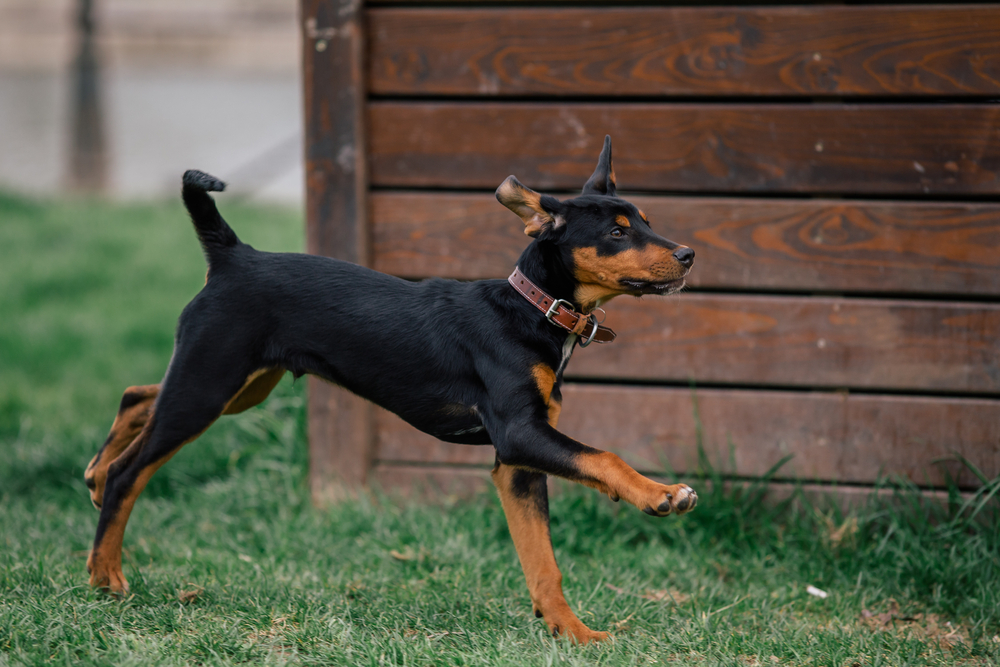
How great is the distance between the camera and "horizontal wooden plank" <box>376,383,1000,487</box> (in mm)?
3990

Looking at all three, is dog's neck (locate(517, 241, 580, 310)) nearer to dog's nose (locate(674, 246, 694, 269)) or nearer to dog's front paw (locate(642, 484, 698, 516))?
dog's nose (locate(674, 246, 694, 269))

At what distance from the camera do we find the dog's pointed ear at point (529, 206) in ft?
9.30

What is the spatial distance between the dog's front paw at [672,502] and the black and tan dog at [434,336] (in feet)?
1.45

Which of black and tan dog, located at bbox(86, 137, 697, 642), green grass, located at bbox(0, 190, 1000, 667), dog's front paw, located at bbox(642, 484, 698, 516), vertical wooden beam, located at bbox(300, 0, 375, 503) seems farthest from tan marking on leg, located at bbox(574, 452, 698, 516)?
vertical wooden beam, located at bbox(300, 0, 375, 503)

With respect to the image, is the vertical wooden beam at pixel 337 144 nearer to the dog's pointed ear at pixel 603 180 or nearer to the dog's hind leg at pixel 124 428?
the dog's hind leg at pixel 124 428

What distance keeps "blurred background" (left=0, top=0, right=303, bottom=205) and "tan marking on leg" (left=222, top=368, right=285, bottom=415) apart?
26.5ft

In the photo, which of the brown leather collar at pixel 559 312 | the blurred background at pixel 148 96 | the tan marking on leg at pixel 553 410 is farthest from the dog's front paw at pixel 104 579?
the blurred background at pixel 148 96

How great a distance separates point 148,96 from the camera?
67.0 ft

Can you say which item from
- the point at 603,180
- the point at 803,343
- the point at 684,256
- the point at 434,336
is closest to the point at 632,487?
the point at 684,256

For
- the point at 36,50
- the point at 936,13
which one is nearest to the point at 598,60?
the point at 936,13

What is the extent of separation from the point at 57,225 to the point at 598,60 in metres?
6.58

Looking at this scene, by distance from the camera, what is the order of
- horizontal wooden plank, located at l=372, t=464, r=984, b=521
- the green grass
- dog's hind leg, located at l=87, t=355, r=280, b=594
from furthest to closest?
1. horizontal wooden plank, located at l=372, t=464, r=984, b=521
2. dog's hind leg, located at l=87, t=355, r=280, b=594
3. the green grass

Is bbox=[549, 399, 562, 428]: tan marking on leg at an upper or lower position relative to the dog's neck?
lower

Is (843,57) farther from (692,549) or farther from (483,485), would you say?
(483,485)
